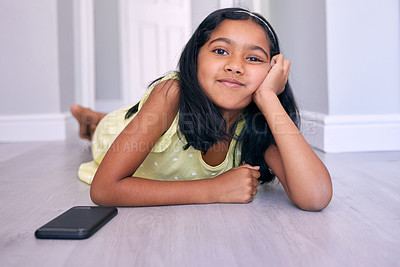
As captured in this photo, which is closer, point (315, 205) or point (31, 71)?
point (315, 205)

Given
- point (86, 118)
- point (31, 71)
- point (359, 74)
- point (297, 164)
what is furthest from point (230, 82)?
point (31, 71)

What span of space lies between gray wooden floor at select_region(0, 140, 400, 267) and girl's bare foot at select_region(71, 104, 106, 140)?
0.78m

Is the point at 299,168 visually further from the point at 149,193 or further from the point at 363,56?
the point at 363,56

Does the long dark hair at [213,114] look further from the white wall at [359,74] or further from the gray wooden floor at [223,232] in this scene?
the white wall at [359,74]

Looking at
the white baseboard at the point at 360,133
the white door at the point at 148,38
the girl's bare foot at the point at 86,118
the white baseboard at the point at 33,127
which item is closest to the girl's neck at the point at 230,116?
the white baseboard at the point at 360,133

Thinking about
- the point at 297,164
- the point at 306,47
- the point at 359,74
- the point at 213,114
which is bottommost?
the point at 297,164

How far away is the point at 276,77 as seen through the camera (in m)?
1.04

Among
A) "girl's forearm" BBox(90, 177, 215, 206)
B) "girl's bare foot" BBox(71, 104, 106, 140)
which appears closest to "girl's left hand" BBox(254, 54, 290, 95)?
"girl's forearm" BBox(90, 177, 215, 206)

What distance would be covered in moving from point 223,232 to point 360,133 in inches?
51.1

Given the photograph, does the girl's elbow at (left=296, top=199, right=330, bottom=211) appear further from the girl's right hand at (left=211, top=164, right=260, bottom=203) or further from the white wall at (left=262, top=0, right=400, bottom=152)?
the white wall at (left=262, top=0, right=400, bottom=152)

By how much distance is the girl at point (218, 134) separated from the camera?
93 centimetres

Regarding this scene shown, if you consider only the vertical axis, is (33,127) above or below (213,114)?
below

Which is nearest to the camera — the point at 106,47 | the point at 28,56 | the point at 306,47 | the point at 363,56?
the point at 363,56

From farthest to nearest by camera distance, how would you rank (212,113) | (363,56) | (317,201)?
(363,56)
(212,113)
(317,201)
